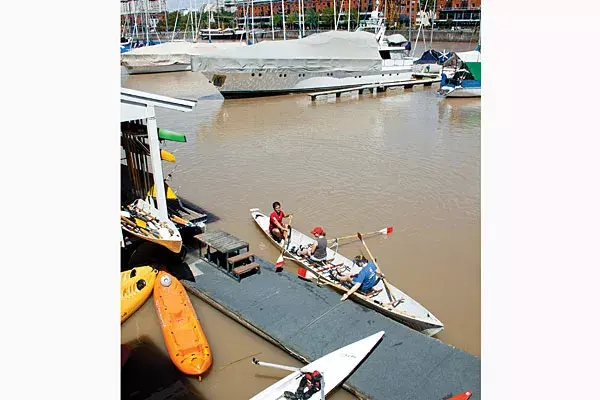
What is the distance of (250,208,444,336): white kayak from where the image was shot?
24.4 feet

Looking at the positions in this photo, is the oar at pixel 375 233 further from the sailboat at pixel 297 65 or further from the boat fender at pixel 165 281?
the sailboat at pixel 297 65

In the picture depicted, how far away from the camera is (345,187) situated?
14938 mm

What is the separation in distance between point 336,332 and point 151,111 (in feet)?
16.6

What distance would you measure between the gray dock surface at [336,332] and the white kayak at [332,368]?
4.9 inches

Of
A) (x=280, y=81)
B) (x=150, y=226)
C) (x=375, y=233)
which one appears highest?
(x=280, y=81)

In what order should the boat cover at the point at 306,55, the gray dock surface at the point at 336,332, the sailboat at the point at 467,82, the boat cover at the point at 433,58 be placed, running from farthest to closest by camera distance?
the boat cover at the point at 433,58
the sailboat at the point at 467,82
the boat cover at the point at 306,55
the gray dock surface at the point at 336,332

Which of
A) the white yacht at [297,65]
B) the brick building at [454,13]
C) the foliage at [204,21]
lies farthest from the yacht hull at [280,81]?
the foliage at [204,21]

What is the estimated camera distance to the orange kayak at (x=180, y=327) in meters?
6.69

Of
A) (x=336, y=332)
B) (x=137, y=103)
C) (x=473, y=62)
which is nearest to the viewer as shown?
(x=336, y=332)

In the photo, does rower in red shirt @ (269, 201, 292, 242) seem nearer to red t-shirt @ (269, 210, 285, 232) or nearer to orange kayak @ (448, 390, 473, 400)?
red t-shirt @ (269, 210, 285, 232)

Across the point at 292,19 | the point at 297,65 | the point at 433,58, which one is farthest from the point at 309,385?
the point at 292,19

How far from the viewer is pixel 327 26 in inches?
3541

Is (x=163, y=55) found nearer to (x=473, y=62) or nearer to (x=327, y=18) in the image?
(x=473, y=62)

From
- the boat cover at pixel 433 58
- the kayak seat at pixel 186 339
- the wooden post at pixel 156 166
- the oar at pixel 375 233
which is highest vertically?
the boat cover at pixel 433 58
